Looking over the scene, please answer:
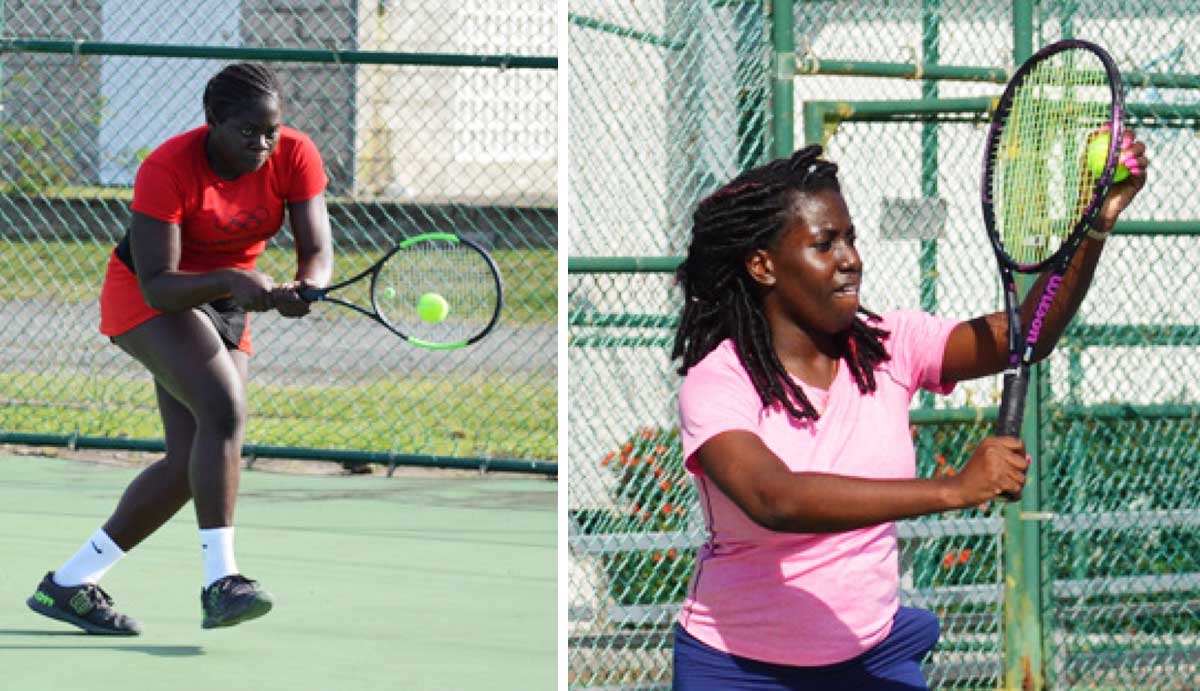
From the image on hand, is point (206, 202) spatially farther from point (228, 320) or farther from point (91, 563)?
point (91, 563)

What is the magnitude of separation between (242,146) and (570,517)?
58.0 inches

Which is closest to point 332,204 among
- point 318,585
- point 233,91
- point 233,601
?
point 318,585

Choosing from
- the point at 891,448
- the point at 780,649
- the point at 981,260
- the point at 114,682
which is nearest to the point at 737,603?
the point at 780,649

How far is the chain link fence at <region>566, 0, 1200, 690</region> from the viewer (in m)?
6.30

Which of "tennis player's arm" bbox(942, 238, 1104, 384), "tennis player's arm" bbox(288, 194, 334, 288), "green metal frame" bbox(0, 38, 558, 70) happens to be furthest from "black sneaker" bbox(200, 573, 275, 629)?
"green metal frame" bbox(0, 38, 558, 70)

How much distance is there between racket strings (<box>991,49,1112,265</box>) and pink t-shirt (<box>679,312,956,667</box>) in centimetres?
49

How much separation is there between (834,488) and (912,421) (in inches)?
112

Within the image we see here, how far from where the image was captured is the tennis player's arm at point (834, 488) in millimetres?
3383

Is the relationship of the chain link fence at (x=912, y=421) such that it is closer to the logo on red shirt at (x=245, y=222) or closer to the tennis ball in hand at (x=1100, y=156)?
the logo on red shirt at (x=245, y=222)

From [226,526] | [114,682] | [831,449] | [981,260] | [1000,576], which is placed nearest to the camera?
[831,449]

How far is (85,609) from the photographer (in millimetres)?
6160

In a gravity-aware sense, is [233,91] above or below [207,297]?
above

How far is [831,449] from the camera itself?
373 centimetres

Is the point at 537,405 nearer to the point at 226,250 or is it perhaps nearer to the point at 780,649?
the point at 226,250
